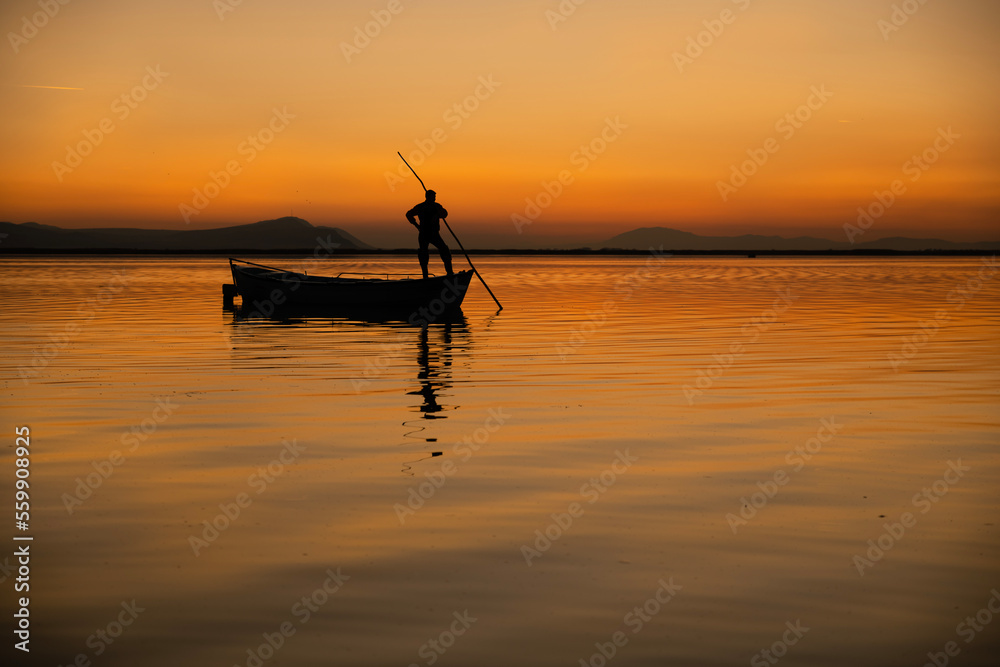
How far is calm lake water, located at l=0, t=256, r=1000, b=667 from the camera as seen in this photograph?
5324mm

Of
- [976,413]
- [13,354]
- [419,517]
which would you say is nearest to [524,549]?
[419,517]

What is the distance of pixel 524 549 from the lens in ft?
22.1

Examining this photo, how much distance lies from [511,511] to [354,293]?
24.1m

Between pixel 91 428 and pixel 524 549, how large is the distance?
655 centimetres

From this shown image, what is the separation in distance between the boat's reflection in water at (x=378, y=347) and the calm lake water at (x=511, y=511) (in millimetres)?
139

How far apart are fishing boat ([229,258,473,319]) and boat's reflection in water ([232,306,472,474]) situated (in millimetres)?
352

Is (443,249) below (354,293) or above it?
above

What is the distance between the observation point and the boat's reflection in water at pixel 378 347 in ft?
43.3

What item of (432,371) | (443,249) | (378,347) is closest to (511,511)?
(432,371)

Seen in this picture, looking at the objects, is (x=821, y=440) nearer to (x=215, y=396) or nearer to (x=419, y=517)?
(x=419, y=517)

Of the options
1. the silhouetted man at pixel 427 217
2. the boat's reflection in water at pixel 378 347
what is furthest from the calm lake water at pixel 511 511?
the silhouetted man at pixel 427 217

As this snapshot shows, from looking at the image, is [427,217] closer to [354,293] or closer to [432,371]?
[354,293]

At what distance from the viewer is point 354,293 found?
31.3m

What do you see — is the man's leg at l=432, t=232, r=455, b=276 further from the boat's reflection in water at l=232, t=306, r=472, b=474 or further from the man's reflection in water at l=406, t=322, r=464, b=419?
the man's reflection in water at l=406, t=322, r=464, b=419
